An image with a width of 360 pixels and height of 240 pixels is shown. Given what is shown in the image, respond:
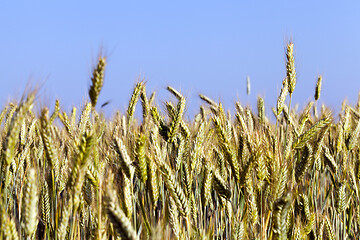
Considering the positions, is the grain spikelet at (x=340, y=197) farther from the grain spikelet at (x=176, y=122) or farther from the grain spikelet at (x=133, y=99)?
the grain spikelet at (x=133, y=99)

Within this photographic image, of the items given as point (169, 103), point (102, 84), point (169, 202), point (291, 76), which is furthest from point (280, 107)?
point (102, 84)

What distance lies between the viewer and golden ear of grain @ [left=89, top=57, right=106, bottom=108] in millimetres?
1428

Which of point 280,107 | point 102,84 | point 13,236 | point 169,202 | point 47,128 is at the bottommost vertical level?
point 13,236

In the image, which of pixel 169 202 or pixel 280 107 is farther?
pixel 280 107

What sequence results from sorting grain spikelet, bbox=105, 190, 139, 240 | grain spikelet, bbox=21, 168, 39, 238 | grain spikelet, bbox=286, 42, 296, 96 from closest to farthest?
grain spikelet, bbox=105, 190, 139, 240 < grain spikelet, bbox=21, 168, 39, 238 < grain spikelet, bbox=286, 42, 296, 96

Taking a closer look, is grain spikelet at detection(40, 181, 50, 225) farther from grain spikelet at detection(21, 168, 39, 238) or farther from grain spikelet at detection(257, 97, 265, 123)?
grain spikelet at detection(257, 97, 265, 123)

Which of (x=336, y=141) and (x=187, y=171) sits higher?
(x=336, y=141)

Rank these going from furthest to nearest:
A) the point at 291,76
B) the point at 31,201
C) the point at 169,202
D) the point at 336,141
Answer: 1. the point at 336,141
2. the point at 291,76
3. the point at 169,202
4. the point at 31,201

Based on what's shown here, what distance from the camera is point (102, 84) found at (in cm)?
146

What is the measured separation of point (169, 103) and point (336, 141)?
1.29 meters

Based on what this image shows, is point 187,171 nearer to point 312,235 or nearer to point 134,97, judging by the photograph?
point 134,97

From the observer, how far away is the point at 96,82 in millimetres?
1458

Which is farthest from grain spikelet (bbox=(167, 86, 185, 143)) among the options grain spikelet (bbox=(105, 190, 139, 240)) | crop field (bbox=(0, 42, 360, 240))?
grain spikelet (bbox=(105, 190, 139, 240))

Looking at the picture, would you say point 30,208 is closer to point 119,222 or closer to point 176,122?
point 119,222
